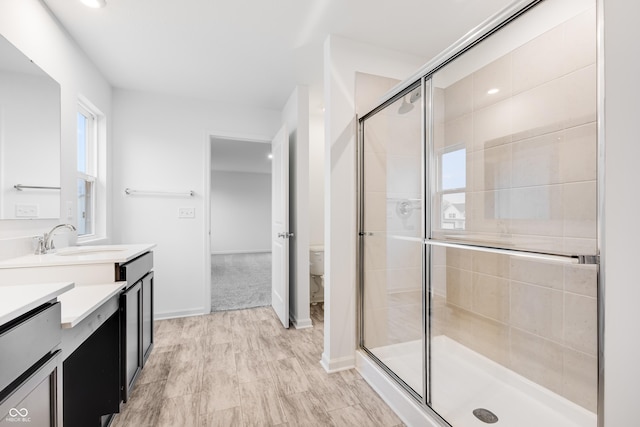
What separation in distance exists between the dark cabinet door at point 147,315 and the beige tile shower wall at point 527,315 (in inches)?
76.2

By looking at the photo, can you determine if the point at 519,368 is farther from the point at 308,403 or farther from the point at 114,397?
the point at 114,397

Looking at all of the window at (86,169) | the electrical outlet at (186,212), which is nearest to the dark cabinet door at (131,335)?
the window at (86,169)

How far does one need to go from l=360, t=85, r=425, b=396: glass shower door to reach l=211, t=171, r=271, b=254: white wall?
22.0ft

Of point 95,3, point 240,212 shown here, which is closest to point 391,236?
point 95,3

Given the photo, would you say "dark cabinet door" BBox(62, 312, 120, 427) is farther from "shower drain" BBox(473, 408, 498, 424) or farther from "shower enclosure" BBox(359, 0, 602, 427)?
"shower drain" BBox(473, 408, 498, 424)

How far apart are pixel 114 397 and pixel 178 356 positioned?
2.82ft

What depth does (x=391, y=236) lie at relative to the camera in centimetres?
209

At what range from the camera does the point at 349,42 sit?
2115 millimetres

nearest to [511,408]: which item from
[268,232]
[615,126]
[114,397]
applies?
[615,126]

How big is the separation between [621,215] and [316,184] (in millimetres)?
3131

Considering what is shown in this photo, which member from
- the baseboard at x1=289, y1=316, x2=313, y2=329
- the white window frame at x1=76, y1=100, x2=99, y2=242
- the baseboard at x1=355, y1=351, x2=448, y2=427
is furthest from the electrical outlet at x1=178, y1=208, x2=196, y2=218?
the baseboard at x1=355, y1=351, x2=448, y2=427

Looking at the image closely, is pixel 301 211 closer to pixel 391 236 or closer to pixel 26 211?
pixel 391 236

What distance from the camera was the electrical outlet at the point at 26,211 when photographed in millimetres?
1587

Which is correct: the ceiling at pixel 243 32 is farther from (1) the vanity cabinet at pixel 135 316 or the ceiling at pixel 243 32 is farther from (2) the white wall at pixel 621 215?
(1) the vanity cabinet at pixel 135 316
